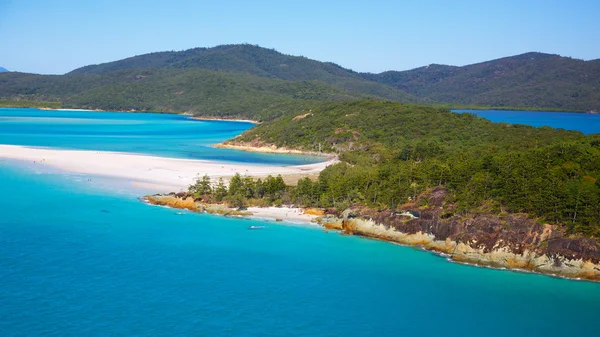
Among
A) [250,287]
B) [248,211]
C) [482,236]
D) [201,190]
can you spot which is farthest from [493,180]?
[201,190]

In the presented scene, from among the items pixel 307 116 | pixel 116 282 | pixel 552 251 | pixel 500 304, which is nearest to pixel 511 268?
pixel 552 251

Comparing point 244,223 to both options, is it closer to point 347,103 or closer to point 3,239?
point 3,239

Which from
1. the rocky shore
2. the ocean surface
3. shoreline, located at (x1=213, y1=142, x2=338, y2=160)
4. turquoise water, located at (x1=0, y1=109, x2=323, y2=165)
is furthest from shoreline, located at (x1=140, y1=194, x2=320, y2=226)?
shoreline, located at (x1=213, y1=142, x2=338, y2=160)

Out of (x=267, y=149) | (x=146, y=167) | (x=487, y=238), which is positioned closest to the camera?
(x=487, y=238)

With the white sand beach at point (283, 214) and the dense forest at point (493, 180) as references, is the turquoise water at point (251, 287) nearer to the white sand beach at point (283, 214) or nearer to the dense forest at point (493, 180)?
the white sand beach at point (283, 214)

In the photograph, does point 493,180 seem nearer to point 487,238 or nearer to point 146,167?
point 487,238

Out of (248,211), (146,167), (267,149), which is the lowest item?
(248,211)
